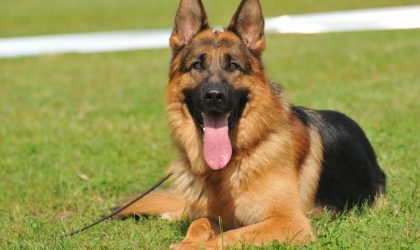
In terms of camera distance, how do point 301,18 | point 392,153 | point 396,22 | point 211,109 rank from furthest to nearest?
point 301,18
point 396,22
point 392,153
point 211,109

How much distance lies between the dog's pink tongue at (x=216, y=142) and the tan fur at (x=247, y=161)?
10cm

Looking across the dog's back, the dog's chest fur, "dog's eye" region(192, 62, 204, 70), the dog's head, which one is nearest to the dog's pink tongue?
the dog's head

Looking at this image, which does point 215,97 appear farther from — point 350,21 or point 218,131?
point 350,21

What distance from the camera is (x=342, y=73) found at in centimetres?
1416

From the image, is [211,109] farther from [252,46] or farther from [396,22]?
[396,22]

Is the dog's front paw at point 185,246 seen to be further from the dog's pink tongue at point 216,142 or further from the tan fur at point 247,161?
the dog's pink tongue at point 216,142

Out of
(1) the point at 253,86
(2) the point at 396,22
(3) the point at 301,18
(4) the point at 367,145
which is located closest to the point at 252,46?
Result: (1) the point at 253,86

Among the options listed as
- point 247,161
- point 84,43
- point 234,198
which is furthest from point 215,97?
point 84,43

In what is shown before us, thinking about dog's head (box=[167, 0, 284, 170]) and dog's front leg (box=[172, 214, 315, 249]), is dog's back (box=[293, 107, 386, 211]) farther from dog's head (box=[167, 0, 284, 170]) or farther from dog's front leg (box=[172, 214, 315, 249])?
dog's front leg (box=[172, 214, 315, 249])

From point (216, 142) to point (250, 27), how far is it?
110cm

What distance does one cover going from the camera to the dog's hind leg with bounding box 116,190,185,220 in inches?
234

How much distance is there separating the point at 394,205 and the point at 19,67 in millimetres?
15310

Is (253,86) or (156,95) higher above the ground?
(253,86)

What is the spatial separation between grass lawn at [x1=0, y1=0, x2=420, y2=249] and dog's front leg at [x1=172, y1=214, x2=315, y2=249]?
0.15m
